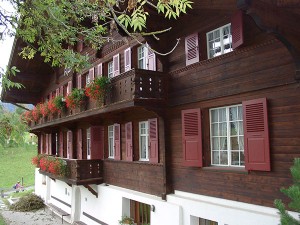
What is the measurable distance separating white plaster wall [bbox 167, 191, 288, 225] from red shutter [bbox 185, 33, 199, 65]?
11.8 ft

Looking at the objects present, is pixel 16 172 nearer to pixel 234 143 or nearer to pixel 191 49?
pixel 191 49

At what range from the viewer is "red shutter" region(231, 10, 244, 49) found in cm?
737

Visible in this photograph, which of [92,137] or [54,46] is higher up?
[54,46]

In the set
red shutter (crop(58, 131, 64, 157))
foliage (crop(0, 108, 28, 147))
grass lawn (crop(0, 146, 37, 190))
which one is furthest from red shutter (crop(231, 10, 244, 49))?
grass lawn (crop(0, 146, 37, 190))

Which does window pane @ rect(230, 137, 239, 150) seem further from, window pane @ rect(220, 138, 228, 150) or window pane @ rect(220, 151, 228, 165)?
window pane @ rect(220, 151, 228, 165)

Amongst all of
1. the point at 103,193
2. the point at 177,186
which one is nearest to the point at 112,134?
the point at 103,193

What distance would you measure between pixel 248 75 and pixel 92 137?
27.5ft

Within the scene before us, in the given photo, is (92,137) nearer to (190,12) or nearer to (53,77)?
(190,12)

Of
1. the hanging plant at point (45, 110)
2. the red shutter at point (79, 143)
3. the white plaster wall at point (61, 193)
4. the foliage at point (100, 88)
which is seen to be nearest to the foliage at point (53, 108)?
the hanging plant at point (45, 110)

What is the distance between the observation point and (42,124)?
62.3 feet

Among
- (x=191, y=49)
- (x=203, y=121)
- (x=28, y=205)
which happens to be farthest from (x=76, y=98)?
(x=28, y=205)

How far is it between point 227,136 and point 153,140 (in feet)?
9.89

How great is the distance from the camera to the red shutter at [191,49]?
29.2ft

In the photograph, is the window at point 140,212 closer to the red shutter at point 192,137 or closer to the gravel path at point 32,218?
the red shutter at point 192,137
